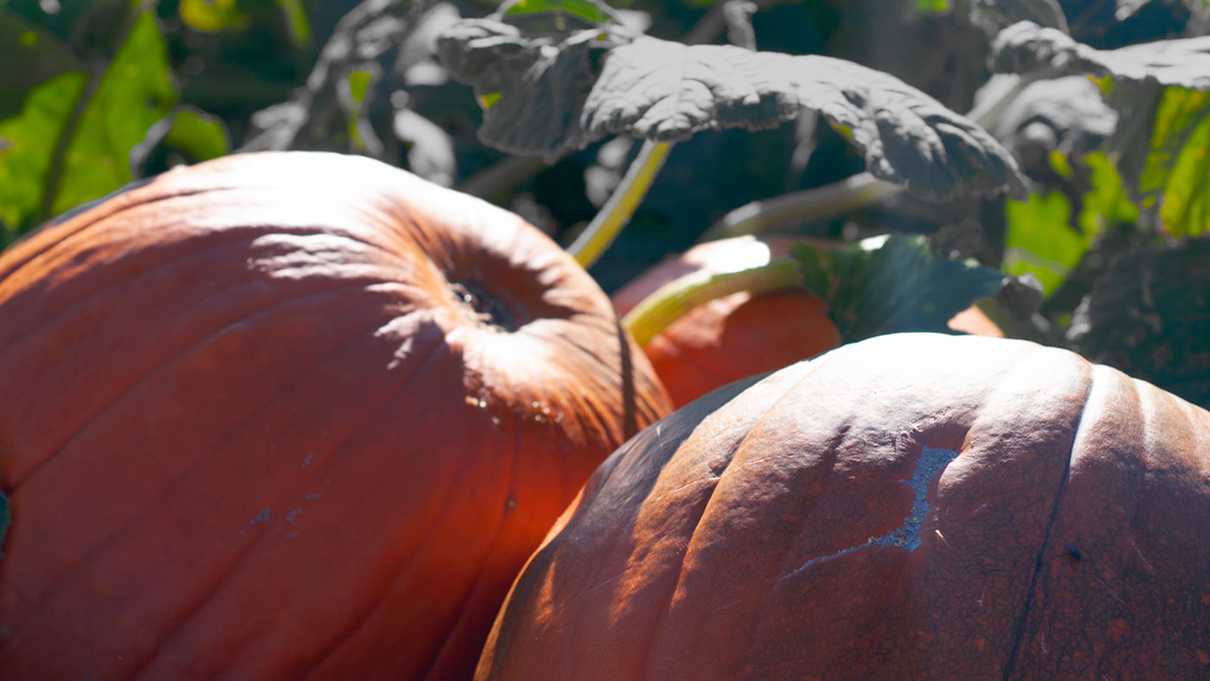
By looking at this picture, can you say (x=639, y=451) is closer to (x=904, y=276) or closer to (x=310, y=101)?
(x=904, y=276)

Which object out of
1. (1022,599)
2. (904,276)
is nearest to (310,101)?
(904,276)

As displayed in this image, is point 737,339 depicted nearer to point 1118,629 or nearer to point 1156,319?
point 1156,319

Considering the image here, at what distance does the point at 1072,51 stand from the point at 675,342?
73cm

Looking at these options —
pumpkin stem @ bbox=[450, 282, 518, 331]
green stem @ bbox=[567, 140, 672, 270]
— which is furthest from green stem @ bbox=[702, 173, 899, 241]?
pumpkin stem @ bbox=[450, 282, 518, 331]

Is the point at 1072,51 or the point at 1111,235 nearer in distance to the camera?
the point at 1072,51

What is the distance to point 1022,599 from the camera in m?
0.86

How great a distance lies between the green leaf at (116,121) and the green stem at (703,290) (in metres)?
1.13

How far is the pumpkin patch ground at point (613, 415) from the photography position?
2.93 ft

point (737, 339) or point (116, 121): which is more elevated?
point (116, 121)

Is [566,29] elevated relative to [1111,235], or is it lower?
elevated

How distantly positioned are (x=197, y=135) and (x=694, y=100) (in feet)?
5.41

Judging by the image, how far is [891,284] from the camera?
1645 mm

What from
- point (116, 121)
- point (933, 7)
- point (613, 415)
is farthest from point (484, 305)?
point (933, 7)

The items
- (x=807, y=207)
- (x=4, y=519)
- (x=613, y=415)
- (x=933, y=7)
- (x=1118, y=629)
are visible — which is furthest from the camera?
(x=933, y=7)
